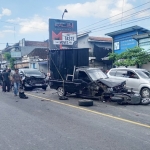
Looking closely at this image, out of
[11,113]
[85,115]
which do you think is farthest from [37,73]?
[85,115]

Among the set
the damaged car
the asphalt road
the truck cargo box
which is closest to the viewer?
the asphalt road

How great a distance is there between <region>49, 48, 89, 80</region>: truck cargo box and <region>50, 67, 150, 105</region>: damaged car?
613mm

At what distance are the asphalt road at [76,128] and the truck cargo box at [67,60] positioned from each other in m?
4.28

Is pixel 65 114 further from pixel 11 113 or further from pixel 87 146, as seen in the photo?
pixel 87 146

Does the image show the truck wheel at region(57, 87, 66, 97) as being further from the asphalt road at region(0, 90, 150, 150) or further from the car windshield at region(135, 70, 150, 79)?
the car windshield at region(135, 70, 150, 79)

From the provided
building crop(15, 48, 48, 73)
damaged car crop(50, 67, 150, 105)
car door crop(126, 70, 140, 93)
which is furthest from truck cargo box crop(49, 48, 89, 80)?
building crop(15, 48, 48, 73)

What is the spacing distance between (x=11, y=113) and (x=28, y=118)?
1.28 metres

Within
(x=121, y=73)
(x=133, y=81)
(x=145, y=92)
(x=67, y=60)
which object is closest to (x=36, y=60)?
(x=67, y=60)

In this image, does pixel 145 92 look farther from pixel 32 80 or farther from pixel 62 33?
pixel 62 33

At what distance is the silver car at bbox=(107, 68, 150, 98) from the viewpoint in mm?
11660

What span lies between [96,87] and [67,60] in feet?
10.5

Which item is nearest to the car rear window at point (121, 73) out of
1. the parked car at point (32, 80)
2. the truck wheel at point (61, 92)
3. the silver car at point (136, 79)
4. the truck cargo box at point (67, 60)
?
the silver car at point (136, 79)

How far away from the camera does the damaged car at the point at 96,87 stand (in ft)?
33.2

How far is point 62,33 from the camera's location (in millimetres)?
27719
